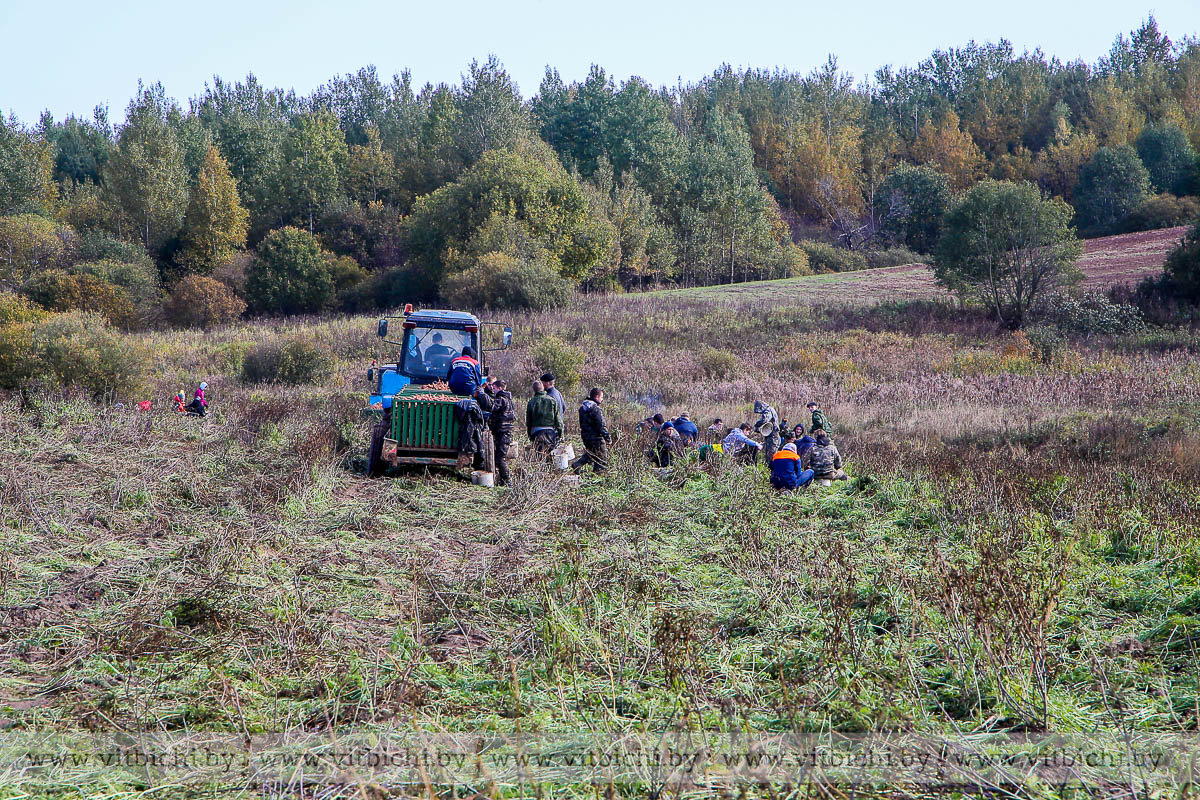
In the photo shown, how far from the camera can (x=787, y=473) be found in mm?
9672

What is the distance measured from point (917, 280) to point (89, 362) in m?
34.3

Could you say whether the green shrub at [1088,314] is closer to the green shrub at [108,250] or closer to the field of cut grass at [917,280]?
the field of cut grass at [917,280]

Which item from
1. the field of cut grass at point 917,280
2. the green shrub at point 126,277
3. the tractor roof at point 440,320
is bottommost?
the tractor roof at point 440,320

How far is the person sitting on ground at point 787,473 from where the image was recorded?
9.64 metres

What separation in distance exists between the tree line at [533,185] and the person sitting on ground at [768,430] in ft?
70.0

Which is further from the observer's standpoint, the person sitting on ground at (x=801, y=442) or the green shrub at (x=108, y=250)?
the green shrub at (x=108, y=250)

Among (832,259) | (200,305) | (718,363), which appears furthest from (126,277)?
(832,259)

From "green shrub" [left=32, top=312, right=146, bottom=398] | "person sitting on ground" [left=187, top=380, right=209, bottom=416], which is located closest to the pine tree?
"green shrub" [left=32, top=312, right=146, bottom=398]

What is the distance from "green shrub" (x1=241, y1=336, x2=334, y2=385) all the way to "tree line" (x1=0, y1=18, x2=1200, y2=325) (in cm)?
1203

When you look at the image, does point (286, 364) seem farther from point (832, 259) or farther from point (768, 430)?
point (832, 259)

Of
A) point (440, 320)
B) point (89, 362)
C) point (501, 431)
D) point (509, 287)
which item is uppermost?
point (509, 287)

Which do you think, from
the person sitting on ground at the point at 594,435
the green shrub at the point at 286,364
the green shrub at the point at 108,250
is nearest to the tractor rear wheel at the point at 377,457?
the person sitting on ground at the point at 594,435

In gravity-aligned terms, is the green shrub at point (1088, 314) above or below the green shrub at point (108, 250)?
below

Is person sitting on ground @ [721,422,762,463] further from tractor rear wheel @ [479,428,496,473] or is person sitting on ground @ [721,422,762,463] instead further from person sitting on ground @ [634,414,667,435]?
tractor rear wheel @ [479,428,496,473]
